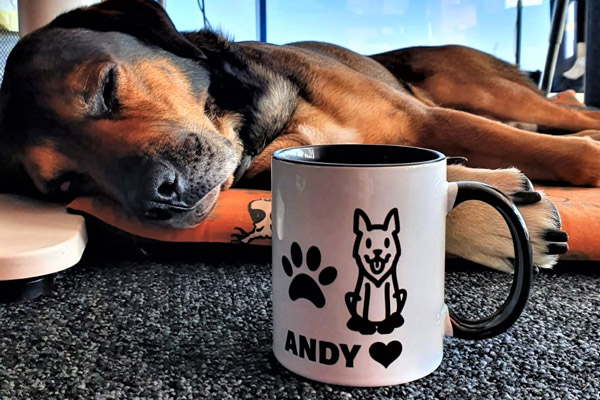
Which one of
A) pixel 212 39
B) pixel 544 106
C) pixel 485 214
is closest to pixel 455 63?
pixel 544 106

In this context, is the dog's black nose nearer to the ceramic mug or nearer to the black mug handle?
the ceramic mug

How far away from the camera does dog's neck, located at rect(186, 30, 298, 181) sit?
143 centimetres

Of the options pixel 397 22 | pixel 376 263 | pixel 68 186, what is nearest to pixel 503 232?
pixel 376 263

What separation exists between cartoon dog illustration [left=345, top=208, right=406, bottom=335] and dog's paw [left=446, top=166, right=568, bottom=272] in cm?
46

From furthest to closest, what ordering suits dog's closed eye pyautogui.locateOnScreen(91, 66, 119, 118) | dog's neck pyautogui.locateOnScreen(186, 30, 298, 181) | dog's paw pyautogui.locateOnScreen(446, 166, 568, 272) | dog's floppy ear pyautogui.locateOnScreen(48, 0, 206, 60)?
1. dog's neck pyautogui.locateOnScreen(186, 30, 298, 181)
2. dog's floppy ear pyautogui.locateOnScreen(48, 0, 206, 60)
3. dog's closed eye pyautogui.locateOnScreen(91, 66, 119, 118)
4. dog's paw pyautogui.locateOnScreen(446, 166, 568, 272)

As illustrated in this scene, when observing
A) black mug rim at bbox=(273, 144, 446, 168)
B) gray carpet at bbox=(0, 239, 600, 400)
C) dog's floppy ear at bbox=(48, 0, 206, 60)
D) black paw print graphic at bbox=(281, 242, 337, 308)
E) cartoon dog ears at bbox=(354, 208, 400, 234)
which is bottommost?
gray carpet at bbox=(0, 239, 600, 400)

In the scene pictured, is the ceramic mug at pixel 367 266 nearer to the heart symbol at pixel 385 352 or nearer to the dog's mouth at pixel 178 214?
the heart symbol at pixel 385 352

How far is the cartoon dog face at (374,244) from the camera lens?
1.84ft

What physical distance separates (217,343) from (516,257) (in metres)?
0.35

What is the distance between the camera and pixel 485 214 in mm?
1050

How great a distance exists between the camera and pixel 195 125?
123 centimetres

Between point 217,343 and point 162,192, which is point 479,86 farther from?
point 217,343

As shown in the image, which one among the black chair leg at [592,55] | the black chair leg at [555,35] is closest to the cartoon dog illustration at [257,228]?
the black chair leg at [592,55]

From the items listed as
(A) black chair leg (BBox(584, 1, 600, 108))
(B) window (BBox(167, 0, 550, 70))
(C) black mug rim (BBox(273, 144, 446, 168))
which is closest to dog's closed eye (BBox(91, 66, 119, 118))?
(C) black mug rim (BBox(273, 144, 446, 168))
